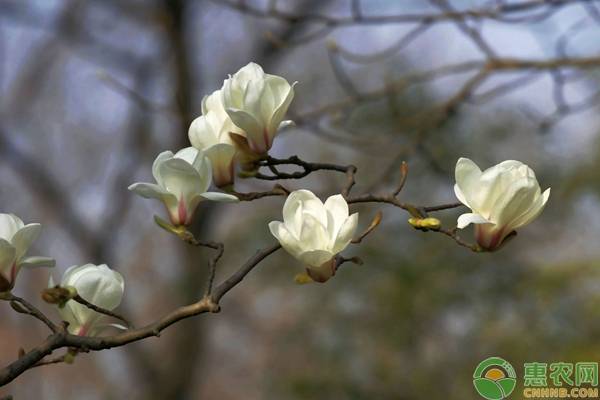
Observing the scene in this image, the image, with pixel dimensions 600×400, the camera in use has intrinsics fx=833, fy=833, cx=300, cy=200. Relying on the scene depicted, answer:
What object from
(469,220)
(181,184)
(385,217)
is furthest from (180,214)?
(385,217)

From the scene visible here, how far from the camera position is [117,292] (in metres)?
0.68

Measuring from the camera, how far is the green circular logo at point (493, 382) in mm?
1064

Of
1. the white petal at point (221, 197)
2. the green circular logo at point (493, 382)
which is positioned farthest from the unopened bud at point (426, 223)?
the green circular logo at point (493, 382)

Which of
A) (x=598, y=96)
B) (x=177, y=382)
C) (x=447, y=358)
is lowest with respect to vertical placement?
(x=177, y=382)

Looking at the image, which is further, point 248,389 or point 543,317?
point 248,389

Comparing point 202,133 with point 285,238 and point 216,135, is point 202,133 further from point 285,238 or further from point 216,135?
point 285,238

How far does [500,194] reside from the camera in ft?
2.17

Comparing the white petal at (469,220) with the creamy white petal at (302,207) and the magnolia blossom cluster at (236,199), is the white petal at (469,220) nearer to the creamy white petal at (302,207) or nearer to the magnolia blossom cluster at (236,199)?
the magnolia blossom cluster at (236,199)

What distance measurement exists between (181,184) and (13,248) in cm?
14

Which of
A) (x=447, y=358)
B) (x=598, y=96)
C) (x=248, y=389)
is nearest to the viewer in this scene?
(x=598, y=96)

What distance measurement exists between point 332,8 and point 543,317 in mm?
2446

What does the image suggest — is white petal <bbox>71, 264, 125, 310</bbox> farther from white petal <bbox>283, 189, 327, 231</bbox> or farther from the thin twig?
white petal <bbox>283, 189, 327, 231</bbox>

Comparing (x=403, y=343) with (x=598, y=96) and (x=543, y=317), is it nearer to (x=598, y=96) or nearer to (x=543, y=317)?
(x=543, y=317)

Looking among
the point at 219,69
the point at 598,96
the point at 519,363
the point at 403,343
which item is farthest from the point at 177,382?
the point at 598,96
